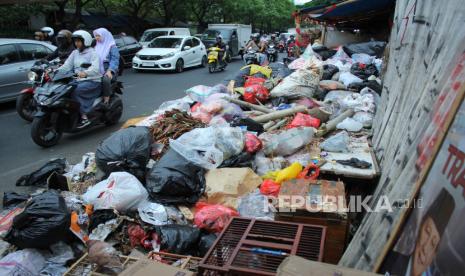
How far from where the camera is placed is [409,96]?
3.07 metres

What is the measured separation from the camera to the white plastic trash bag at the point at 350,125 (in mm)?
4754

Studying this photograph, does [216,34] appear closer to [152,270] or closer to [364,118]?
[364,118]

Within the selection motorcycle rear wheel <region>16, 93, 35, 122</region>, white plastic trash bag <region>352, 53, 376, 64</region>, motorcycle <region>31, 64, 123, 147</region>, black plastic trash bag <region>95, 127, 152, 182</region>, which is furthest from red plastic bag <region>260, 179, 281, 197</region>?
white plastic trash bag <region>352, 53, 376, 64</region>

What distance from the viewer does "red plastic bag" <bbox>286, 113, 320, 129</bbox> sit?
15.9 feet

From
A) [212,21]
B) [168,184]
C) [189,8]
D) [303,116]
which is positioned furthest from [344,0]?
[212,21]

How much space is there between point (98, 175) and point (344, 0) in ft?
22.2

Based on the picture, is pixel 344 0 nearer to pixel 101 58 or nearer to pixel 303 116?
pixel 303 116

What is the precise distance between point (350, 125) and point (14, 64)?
6.94m

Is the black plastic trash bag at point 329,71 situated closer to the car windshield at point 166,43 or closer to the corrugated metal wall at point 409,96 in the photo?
the corrugated metal wall at point 409,96

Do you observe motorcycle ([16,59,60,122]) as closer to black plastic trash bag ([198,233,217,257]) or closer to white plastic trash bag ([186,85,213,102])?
white plastic trash bag ([186,85,213,102])

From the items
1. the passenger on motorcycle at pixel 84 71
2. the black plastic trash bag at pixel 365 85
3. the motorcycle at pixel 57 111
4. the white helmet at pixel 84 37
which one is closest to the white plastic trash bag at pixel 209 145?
the motorcycle at pixel 57 111

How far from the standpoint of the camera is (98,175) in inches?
156

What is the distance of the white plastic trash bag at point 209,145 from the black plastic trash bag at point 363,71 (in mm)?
4486

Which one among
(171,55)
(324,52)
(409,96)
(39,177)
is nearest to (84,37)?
(39,177)
